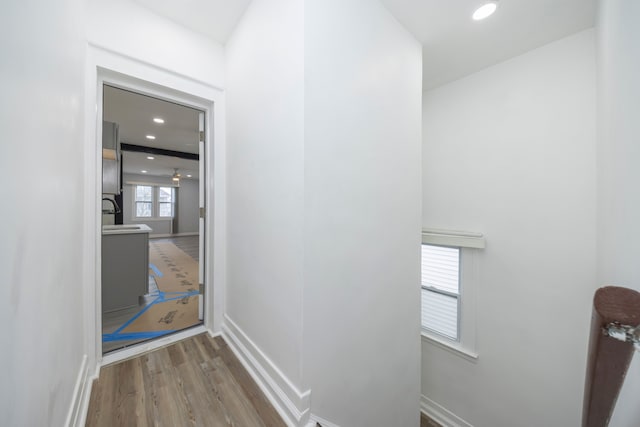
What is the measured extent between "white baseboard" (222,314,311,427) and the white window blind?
2.16 meters

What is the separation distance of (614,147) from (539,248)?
1290 mm

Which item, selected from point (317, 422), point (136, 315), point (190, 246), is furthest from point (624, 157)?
point (190, 246)

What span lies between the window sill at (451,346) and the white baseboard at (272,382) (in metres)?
2.10

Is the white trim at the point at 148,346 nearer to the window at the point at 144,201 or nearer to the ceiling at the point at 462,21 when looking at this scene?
the ceiling at the point at 462,21

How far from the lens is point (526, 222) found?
6.75 feet

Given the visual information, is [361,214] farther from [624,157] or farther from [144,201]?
[144,201]

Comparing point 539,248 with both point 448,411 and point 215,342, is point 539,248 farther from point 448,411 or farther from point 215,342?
point 215,342

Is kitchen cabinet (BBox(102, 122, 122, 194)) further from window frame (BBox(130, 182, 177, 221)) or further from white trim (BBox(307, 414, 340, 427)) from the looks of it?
window frame (BBox(130, 182, 177, 221))

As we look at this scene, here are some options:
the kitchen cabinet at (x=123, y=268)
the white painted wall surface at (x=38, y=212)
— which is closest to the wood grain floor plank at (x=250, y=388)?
the white painted wall surface at (x=38, y=212)

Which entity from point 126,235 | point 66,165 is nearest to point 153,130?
point 126,235

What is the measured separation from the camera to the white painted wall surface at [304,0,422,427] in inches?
46.2

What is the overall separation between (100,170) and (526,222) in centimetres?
350

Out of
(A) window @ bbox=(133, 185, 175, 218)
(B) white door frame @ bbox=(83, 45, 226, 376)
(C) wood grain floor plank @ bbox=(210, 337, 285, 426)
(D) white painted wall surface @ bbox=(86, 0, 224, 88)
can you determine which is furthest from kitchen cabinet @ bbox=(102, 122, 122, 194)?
(A) window @ bbox=(133, 185, 175, 218)

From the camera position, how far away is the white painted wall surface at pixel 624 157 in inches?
29.0
